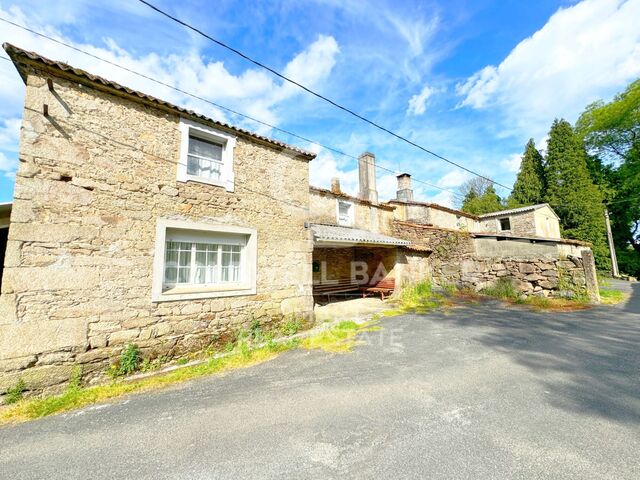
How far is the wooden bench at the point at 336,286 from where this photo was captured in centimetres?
1159

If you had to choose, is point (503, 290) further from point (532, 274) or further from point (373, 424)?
point (373, 424)

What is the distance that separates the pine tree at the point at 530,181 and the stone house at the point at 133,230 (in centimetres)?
2890

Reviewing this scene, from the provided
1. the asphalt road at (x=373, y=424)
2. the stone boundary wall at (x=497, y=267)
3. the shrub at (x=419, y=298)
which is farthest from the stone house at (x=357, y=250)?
the asphalt road at (x=373, y=424)

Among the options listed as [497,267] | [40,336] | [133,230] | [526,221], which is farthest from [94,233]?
[526,221]

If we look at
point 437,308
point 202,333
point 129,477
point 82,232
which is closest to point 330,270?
point 437,308

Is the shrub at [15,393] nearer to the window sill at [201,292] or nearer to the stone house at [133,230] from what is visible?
the stone house at [133,230]

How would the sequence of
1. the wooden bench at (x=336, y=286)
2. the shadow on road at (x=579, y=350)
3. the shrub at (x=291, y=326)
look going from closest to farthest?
1. the shadow on road at (x=579, y=350)
2. the shrub at (x=291, y=326)
3. the wooden bench at (x=336, y=286)

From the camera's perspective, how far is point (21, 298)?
391cm

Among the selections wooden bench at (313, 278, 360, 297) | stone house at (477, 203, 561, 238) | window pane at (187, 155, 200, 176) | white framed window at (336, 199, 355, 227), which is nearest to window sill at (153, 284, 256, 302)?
window pane at (187, 155, 200, 176)

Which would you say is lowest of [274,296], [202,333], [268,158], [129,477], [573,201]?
[129,477]

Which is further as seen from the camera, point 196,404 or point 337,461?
point 196,404

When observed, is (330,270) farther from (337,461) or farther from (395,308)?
(337,461)

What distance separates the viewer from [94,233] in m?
4.54

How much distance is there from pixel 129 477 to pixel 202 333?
10.4ft
